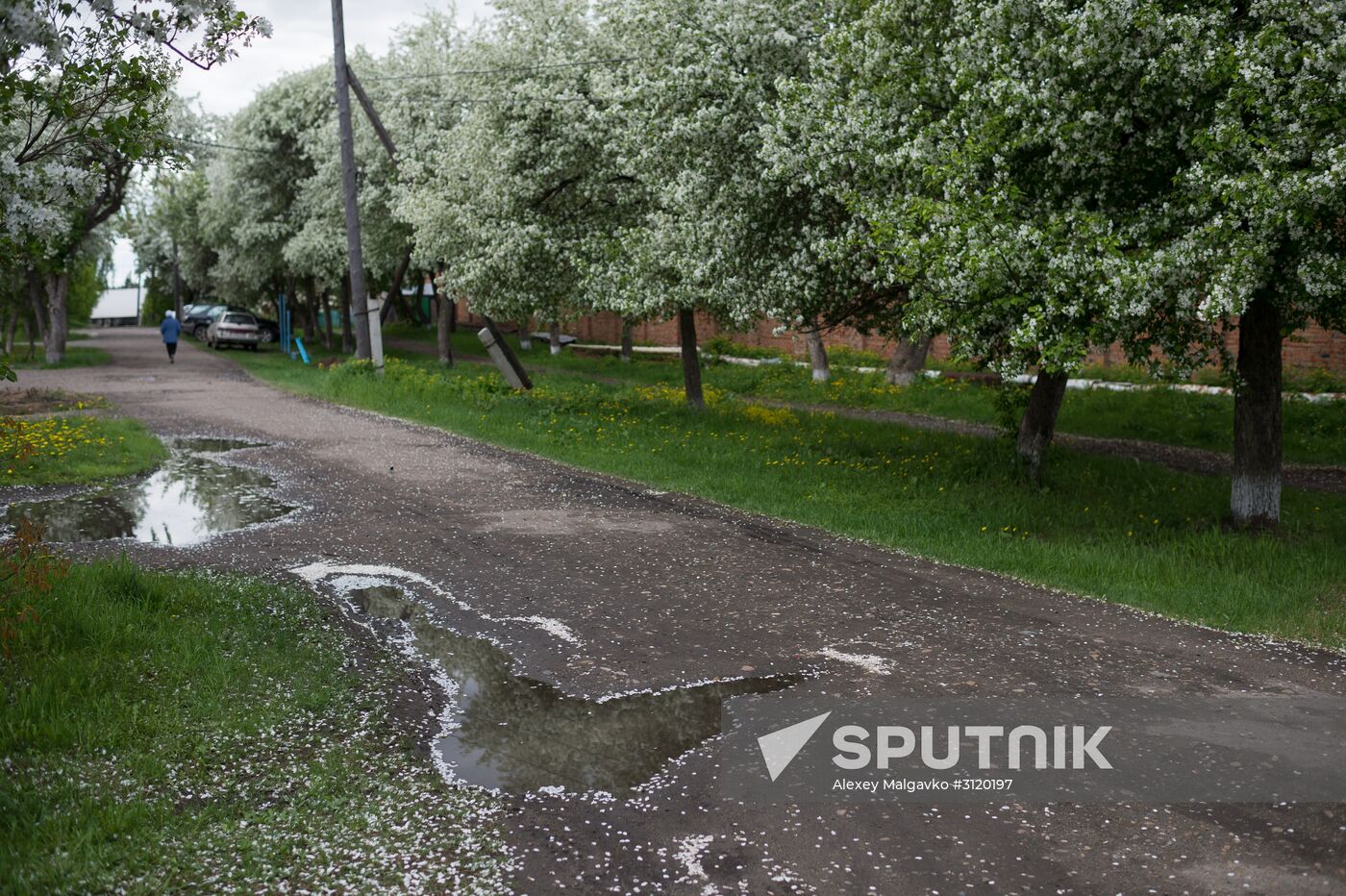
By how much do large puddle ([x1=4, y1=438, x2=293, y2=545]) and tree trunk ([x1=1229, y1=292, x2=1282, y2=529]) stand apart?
30.9ft

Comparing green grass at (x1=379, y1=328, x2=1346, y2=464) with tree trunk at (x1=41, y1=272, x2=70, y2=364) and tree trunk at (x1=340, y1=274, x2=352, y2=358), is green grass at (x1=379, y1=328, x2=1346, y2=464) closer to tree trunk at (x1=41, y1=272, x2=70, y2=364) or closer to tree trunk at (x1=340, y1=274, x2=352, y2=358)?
tree trunk at (x1=340, y1=274, x2=352, y2=358)

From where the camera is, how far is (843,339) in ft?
114

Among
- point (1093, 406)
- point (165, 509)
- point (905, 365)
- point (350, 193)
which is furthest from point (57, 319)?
point (1093, 406)

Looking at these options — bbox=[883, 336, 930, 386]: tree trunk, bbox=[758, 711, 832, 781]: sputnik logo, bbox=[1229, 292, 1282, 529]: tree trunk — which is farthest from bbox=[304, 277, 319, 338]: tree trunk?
bbox=[758, 711, 832, 781]: sputnik logo

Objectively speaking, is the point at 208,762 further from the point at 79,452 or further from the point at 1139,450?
the point at 1139,450

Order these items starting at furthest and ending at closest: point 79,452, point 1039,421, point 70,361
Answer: point 70,361, point 79,452, point 1039,421

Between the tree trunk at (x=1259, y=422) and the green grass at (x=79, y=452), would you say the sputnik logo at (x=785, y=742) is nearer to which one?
the tree trunk at (x=1259, y=422)

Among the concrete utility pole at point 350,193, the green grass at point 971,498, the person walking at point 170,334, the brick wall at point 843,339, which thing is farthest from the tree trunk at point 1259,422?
the person walking at point 170,334

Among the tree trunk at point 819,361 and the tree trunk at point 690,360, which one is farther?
the tree trunk at point 819,361

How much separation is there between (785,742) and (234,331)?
43852 millimetres

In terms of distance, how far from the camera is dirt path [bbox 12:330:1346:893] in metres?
4.45

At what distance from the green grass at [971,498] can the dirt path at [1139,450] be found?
1.09 m

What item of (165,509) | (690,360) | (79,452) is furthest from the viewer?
(690,360)

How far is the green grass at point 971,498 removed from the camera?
9.08 m
